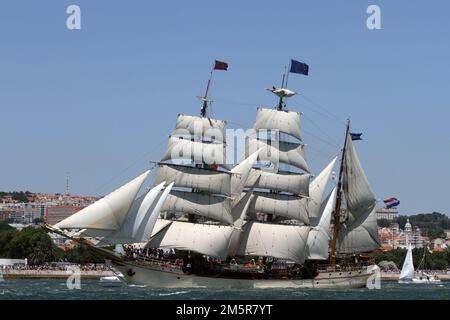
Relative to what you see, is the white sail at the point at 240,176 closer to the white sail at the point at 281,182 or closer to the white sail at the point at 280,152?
the white sail at the point at 281,182

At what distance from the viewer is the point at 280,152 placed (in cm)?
9288

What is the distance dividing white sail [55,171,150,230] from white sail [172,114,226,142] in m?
11.3

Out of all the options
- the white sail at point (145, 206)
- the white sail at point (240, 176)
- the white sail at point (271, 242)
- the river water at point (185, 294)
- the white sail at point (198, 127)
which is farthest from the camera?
the white sail at point (271, 242)

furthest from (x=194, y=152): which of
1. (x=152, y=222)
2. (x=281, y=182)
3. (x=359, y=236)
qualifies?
(x=359, y=236)

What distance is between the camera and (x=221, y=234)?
86.7 meters

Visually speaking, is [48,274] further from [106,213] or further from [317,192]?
[106,213]

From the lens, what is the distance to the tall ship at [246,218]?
85.6 metres

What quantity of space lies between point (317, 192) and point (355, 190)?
327 centimetres

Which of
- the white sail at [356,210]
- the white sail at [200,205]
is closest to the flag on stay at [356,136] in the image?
the white sail at [356,210]

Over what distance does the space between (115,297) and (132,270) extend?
1357 cm

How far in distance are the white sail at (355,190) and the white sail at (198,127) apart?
11.7 m

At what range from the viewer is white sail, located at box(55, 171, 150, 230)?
3078 inches

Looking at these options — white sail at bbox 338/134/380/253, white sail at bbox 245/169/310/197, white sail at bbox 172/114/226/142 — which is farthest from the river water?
white sail at bbox 172/114/226/142
